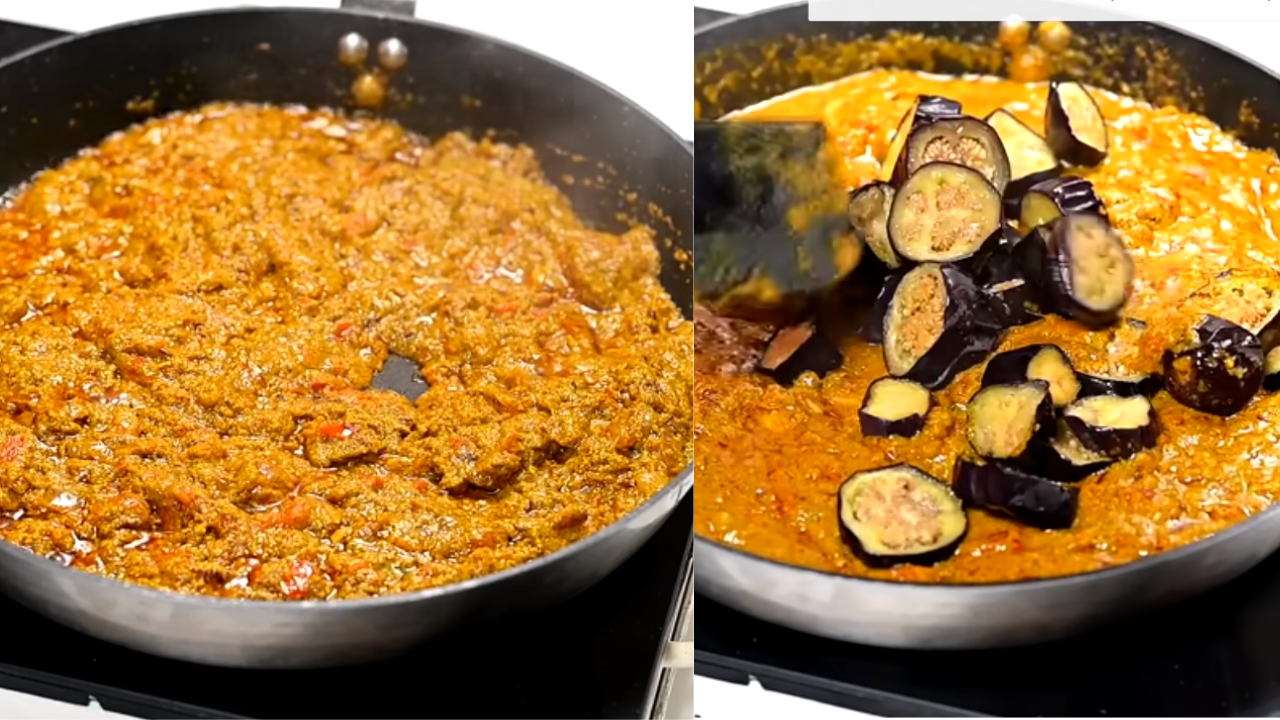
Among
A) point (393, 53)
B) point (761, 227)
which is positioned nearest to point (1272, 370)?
point (761, 227)

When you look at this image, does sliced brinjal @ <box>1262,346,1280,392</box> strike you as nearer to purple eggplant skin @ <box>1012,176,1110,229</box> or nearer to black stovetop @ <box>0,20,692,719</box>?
purple eggplant skin @ <box>1012,176,1110,229</box>

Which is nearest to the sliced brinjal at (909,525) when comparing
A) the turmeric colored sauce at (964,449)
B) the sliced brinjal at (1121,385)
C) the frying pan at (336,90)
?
the turmeric colored sauce at (964,449)

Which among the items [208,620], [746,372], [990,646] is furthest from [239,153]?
[990,646]

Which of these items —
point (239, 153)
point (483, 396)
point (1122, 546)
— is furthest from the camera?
point (239, 153)

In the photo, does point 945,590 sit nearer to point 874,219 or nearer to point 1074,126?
point 874,219

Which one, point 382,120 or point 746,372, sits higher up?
point 382,120

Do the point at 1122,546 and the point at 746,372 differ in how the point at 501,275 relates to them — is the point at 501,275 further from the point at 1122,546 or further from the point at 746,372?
the point at 1122,546
